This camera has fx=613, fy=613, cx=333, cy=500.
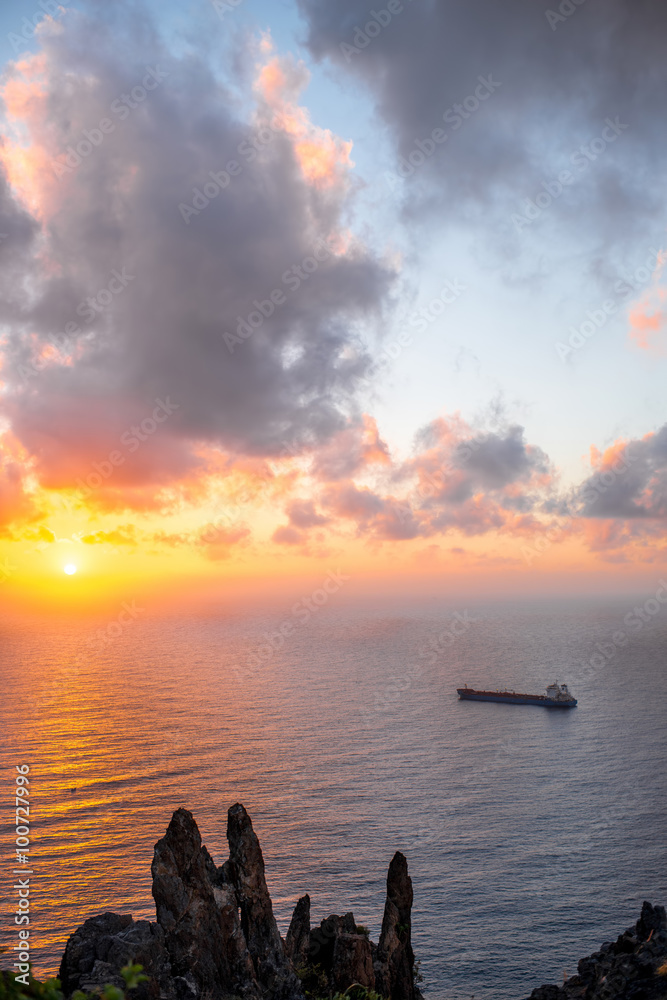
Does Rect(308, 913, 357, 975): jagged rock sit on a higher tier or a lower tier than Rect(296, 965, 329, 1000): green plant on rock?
higher

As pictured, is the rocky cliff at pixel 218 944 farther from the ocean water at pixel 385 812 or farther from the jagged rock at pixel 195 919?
the ocean water at pixel 385 812

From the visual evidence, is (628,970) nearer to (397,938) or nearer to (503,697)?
(397,938)

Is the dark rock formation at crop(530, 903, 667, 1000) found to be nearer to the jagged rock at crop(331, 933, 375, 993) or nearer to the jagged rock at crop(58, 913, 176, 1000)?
the jagged rock at crop(331, 933, 375, 993)

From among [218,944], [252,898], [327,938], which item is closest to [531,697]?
[327,938]

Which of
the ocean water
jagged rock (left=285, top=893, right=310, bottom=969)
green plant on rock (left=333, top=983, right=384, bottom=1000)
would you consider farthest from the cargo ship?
green plant on rock (left=333, top=983, right=384, bottom=1000)

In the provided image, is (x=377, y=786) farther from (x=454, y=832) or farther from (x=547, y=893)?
(x=547, y=893)
